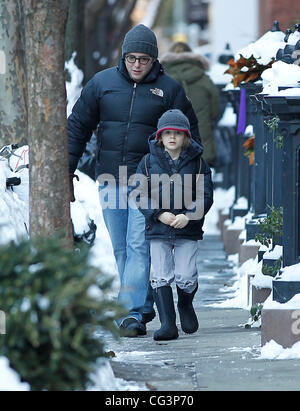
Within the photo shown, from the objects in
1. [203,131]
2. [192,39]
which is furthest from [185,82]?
[192,39]

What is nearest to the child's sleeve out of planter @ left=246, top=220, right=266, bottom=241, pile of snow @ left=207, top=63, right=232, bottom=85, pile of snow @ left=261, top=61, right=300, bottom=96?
pile of snow @ left=261, top=61, right=300, bottom=96

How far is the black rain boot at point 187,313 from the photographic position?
8.73m

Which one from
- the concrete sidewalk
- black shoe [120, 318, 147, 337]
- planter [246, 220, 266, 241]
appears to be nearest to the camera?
the concrete sidewalk

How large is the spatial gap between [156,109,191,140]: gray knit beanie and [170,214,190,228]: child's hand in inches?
22.0

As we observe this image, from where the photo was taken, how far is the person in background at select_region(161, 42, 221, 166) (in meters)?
15.1

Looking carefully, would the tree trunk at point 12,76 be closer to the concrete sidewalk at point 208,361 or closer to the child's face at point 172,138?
the concrete sidewalk at point 208,361

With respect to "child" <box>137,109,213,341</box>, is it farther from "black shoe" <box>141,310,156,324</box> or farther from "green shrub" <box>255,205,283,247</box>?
"green shrub" <box>255,205,283,247</box>

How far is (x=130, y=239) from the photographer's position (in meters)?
8.85

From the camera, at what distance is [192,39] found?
70.6 metres

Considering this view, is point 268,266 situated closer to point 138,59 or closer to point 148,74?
point 148,74

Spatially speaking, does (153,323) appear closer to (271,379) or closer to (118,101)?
(118,101)

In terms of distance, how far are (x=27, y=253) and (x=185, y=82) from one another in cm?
946

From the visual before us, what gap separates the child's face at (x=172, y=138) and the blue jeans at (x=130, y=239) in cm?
53
